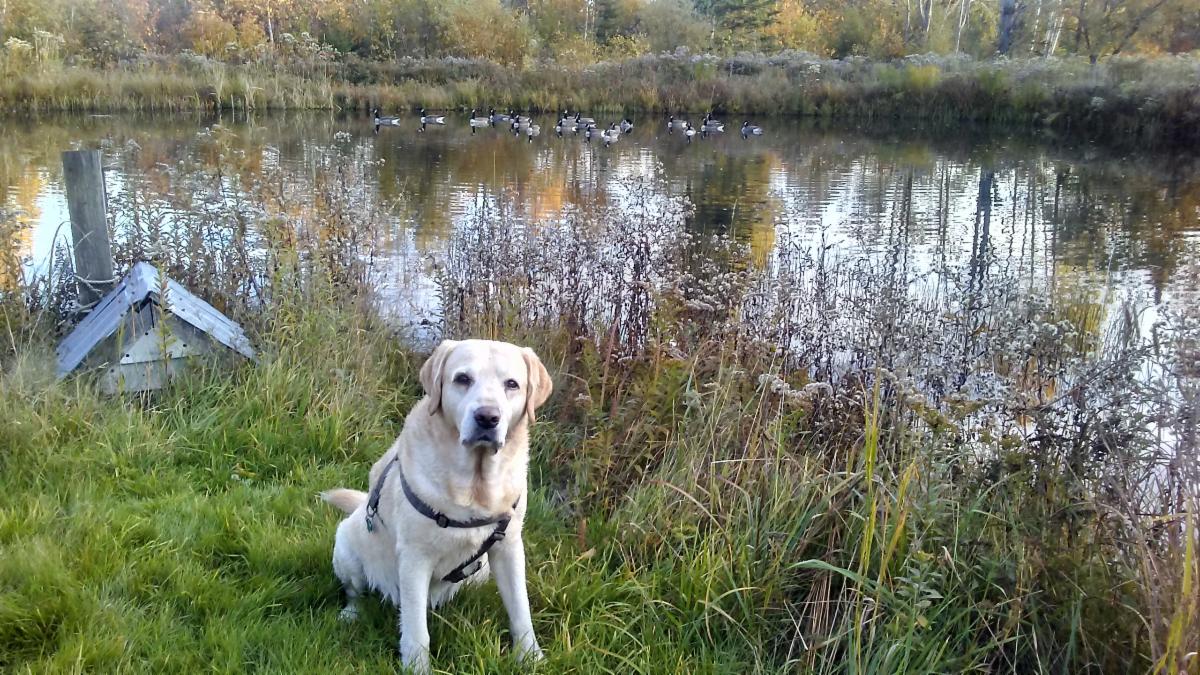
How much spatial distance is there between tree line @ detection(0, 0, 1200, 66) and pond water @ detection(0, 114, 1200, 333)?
10599 mm

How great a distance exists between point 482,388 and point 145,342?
117 inches

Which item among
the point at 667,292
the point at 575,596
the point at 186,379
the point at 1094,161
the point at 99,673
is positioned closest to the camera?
the point at 99,673

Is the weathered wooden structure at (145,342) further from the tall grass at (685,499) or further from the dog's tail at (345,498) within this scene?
the dog's tail at (345,498)

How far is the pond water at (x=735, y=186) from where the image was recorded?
9047 mm

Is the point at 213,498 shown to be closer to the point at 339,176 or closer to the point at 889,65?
the point at 339,176

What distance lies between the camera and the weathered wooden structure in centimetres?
482

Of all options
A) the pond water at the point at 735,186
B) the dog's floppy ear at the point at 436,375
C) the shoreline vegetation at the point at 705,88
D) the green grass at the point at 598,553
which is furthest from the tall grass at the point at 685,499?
the shoreline vegetation at the point at 705,88

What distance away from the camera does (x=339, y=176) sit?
721 centimetres

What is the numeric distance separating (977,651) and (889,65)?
3333 cm

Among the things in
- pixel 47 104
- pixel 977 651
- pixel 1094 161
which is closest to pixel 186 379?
pixel 977 651

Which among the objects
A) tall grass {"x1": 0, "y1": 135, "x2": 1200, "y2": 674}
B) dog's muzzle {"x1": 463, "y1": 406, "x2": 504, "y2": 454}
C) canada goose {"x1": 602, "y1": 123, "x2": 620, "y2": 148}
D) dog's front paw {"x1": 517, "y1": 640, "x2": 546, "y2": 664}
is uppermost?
canada goose {"x1": 602, "y1": 123, "x2": 620, "y2": 148}

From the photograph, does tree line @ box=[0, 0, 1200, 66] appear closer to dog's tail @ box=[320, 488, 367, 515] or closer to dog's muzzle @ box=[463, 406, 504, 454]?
dog's tail @ box=[320, 488, 367, 515]

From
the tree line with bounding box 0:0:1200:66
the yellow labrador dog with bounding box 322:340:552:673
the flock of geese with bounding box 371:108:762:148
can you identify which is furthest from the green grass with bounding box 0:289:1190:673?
the tree line with bounding box 0:0:1200:66

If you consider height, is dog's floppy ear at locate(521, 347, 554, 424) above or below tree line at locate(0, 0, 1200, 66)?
below
